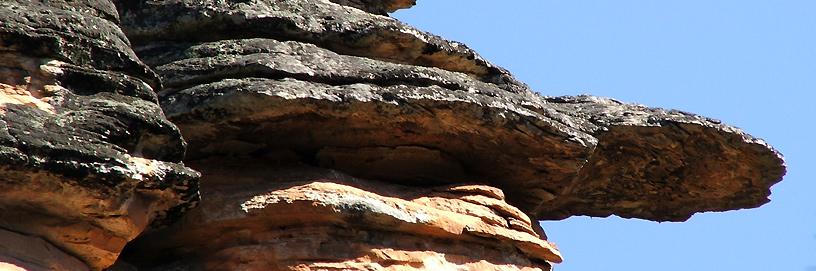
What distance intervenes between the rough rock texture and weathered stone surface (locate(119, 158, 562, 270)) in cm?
132

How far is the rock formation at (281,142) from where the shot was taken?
12117mm

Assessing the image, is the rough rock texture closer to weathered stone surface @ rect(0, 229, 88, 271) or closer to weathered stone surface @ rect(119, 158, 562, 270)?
weathered stone surface @ rect(0, 229, 88, 271)

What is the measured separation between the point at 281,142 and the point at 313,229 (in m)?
1.28

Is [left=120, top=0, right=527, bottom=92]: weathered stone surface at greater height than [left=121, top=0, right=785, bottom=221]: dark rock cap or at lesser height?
greater

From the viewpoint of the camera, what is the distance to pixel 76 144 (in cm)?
1184

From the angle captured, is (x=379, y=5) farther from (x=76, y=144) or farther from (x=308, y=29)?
(x=76, y=144)

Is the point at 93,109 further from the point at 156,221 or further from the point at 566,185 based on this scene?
the point at 566,185

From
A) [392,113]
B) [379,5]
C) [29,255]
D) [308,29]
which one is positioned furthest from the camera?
[379,5]

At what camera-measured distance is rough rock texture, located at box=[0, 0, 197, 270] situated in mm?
11711

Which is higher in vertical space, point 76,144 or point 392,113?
point 392,113

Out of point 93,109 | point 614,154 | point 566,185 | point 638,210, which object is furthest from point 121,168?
point 638,210

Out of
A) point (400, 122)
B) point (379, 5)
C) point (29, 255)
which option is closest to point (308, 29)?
point (400, 122)

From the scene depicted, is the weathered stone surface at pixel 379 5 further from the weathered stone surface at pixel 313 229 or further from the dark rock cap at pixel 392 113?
the weathered stone surface at pixel 313 229

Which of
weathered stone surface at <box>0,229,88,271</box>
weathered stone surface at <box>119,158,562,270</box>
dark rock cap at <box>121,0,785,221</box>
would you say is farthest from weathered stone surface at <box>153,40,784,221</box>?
weathered stone surface at <box>0,229,88,271</box>
